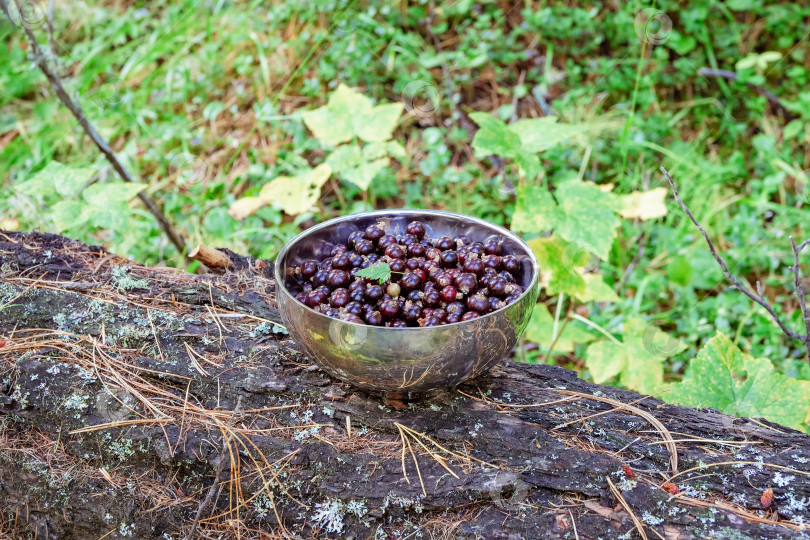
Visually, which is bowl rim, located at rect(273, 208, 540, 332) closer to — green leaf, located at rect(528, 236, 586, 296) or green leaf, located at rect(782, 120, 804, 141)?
green leaf, located at rect(528, 236, 586, 296)

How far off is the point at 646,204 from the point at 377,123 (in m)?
1.30

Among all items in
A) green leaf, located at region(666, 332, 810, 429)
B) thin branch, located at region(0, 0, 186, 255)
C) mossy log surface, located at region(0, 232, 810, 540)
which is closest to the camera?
mossy log surface, located at region(0, 232, 810, 540)

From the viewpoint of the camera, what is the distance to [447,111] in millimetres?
3670

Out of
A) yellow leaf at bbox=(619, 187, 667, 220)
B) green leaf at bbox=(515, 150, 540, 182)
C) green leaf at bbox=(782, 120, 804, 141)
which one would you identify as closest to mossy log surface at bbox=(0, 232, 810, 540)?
green leaf at bbox=(515, 150, 540, 182)

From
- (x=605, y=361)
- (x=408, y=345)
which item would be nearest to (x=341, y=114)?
(x=605, y=361)

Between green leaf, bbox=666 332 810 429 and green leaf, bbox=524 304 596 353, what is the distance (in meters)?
0.75

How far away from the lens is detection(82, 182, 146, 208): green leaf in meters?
2.47

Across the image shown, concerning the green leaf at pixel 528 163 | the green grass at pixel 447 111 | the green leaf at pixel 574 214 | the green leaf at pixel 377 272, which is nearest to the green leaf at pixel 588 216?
the green leaf at pixel 574 214

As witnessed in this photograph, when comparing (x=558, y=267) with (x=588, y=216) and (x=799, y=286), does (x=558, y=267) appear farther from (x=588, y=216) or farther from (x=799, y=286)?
(x=799, y=286)

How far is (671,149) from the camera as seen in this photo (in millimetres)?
3461

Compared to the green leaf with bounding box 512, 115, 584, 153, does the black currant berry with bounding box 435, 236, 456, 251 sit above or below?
above

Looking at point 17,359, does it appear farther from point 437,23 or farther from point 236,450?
point 437,23

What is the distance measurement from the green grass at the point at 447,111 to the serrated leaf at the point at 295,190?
20 cm

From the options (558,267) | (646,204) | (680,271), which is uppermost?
(558,267)
